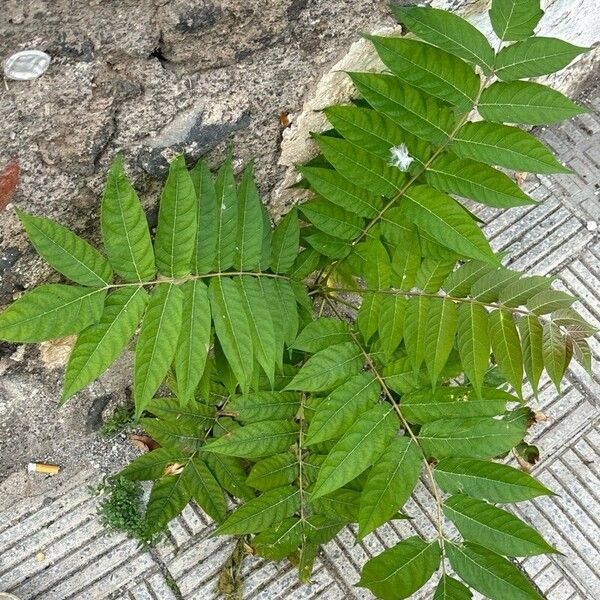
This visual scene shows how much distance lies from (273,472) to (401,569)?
0.57 metres

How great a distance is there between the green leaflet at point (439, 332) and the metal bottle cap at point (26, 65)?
1193 mm

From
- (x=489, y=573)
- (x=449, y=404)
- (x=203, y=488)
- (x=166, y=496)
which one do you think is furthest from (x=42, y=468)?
(x=489, y=573)

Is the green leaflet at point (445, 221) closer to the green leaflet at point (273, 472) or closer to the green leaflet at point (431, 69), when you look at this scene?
the green leaflet at point (431, 69)

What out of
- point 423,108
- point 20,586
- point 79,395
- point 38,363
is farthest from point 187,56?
point 20,586

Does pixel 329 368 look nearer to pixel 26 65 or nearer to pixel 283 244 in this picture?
pixel 283 244

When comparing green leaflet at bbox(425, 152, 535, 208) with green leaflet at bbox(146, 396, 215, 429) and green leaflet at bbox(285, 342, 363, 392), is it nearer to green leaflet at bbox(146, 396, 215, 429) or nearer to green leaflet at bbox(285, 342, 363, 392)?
green leaflet at bbox(285, 342, 363, 392)

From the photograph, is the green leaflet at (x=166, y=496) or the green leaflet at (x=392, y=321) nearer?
the green leaflet at (x=392, y=321)

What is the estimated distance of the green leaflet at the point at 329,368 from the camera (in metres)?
1.94

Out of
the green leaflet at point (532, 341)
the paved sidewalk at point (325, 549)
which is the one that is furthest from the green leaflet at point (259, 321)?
the paved sidewalk at point (325, 549)

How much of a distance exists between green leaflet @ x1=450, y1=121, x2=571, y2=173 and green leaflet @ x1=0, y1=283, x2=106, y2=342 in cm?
103

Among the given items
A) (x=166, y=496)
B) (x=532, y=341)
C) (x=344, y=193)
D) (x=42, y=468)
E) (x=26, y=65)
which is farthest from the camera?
(x=42, y=468)

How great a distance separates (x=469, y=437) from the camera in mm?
1860

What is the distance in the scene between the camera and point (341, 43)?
6.64 feet

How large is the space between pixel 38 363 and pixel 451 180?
59.8 inches
